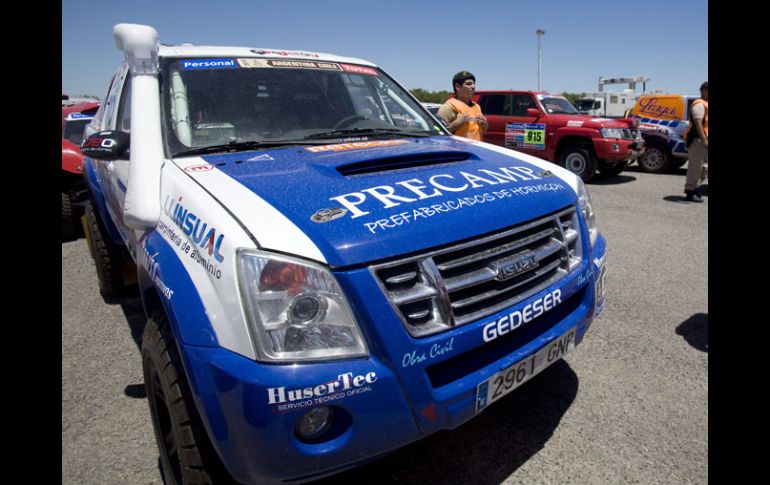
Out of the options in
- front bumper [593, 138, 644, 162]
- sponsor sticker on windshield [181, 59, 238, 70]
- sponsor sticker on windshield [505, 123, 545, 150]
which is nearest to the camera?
sponsor sticker on windshield [181, 59, 238, 70]

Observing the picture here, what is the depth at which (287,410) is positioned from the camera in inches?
51.4

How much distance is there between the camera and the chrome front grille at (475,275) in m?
1.49

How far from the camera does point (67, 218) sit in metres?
5.91

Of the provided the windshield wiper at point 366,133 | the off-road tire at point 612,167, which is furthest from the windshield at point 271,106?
the off-road tire at point 612,167

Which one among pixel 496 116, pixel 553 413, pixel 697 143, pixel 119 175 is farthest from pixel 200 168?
pixel 496 116

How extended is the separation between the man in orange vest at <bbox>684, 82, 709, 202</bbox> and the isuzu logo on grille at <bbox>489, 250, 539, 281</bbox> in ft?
23.1

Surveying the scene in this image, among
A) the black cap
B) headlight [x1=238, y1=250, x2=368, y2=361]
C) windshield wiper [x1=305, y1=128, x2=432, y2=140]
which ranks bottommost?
headlight [x1=238, y1=250, x2=368, y2=361]

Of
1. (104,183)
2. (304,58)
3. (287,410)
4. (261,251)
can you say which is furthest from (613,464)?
(104,183)

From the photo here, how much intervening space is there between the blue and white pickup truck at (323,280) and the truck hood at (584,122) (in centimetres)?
789

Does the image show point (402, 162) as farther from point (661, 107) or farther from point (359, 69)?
point (661, 107)

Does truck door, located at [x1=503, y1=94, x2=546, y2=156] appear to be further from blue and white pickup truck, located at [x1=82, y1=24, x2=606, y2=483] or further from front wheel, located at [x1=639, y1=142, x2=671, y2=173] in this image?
blue and white pickup truck, located at [x1=82, y1=24, x2=606, y2=483]

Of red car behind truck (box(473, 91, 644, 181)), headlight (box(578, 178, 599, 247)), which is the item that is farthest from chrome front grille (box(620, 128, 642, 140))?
headlight (box(578, 178, 599, 247))

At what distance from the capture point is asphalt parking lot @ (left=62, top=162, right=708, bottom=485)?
6.66 ft
